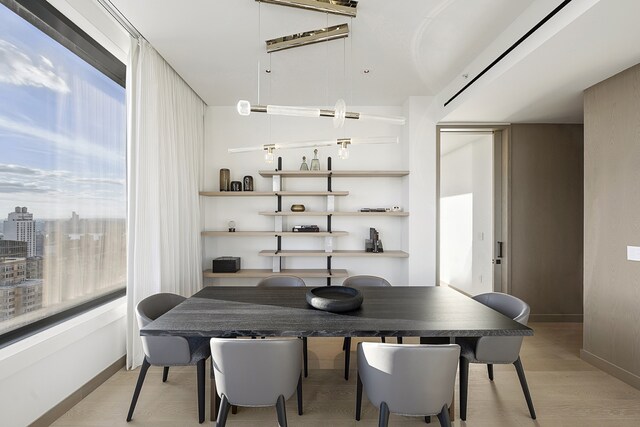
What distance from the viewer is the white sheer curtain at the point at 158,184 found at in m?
2.77

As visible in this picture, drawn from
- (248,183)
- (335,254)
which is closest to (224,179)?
(248,183)

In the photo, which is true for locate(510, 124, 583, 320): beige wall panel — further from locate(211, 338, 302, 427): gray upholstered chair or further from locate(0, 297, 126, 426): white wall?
locate(0, 297, 126, 426): white wall

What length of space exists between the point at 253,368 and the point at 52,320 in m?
1.66

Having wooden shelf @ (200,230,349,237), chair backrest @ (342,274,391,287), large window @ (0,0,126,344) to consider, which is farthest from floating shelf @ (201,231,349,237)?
large window @ (0,0,126,344)

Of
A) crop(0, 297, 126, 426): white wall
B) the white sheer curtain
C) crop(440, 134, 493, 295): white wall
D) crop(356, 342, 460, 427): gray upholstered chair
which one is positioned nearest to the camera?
crop(356, 342, 460, 427): gray upholstered chair

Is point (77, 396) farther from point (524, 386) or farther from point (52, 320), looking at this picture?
point (524, 386)

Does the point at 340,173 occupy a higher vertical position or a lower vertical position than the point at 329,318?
higher

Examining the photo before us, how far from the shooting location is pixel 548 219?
396 centimetres

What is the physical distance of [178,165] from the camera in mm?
3486

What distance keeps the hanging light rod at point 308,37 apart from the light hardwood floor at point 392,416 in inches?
112

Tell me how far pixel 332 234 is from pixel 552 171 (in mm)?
2889

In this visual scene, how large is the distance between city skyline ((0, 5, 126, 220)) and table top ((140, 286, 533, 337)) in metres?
1.17

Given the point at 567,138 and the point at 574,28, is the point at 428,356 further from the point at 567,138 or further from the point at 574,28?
the point at 567,138

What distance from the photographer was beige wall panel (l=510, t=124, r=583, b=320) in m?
3.94
